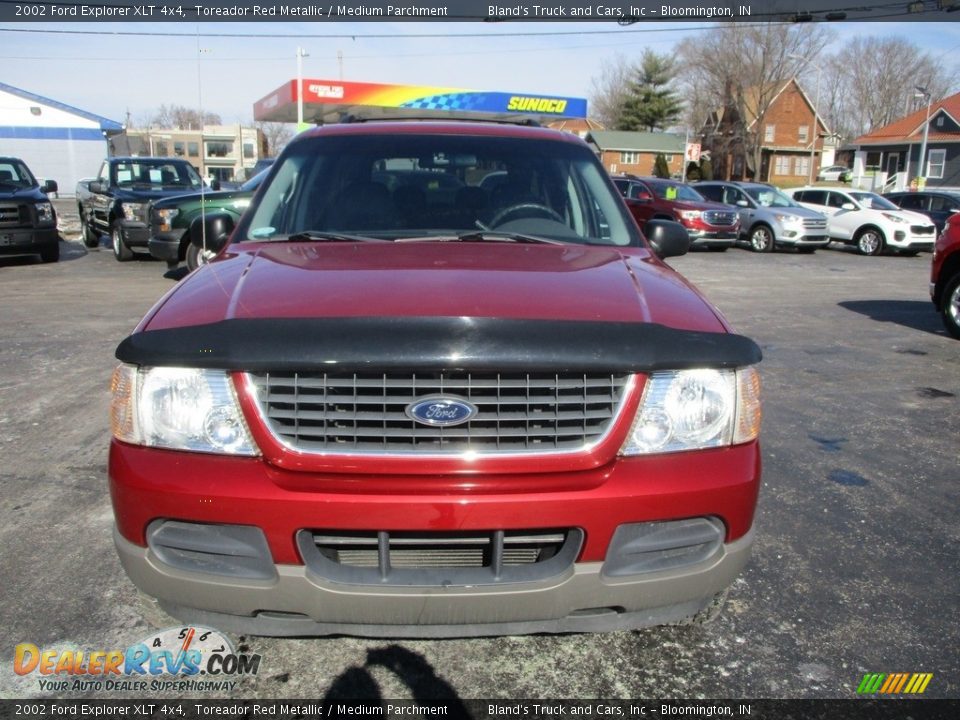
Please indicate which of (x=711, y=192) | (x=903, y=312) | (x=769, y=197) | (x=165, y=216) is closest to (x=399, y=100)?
(x=711, y=192)

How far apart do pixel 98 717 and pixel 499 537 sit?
1.29 m

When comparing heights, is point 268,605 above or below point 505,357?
below

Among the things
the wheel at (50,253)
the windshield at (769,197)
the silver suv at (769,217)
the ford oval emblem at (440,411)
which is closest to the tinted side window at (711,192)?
the silver suv at (769,217)

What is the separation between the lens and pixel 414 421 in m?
2.04

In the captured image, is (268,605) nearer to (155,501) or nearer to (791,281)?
(155,501)

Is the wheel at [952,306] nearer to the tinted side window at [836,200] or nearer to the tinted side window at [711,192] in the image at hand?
the tinted side window at [711,192]

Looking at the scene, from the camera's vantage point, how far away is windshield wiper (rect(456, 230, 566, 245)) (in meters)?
3.16

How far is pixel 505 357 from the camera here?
1.99 metres

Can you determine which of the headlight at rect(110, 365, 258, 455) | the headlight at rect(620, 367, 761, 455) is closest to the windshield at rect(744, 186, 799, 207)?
the headlight at rect(620, 367, 761, 455)

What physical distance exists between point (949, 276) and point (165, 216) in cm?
1021

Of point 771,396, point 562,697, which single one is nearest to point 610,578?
point 562,697

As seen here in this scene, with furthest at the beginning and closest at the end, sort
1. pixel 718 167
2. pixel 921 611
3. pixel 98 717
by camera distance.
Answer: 1. pixel 718 167
2. pixel 921 611
3. pixel 98 717

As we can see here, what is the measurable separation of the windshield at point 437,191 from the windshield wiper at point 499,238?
0.06 m

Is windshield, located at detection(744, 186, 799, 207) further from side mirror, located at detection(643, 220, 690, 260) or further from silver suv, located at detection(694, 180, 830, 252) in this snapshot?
side mirror, located at detection(643, 220, 690, 260)
